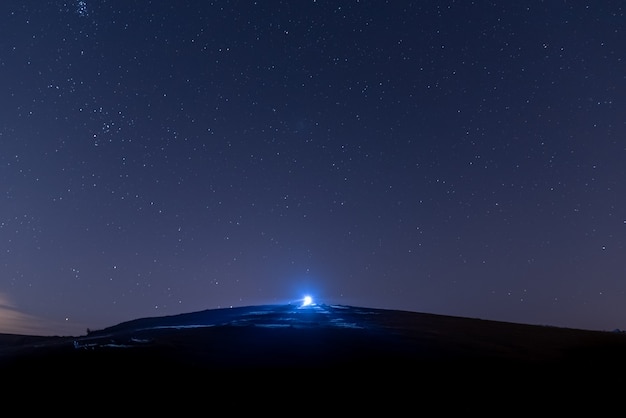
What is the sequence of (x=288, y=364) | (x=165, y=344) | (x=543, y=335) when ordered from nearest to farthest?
(x=288, y=364) < (x=165, y=344) < (x=543, y=335)

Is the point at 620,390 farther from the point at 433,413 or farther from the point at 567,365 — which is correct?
the point at 433,413

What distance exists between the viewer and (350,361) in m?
9.48

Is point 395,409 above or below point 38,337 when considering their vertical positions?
below

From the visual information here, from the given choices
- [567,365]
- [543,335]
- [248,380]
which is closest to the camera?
[248,380]

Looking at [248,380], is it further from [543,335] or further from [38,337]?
[38,337]

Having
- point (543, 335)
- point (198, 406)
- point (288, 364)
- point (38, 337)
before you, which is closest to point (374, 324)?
point (543, 335)

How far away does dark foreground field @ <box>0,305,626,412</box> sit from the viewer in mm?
8422

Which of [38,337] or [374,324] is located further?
[38,337]

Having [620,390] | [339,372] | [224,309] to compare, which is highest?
[224,309]

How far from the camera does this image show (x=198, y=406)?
7652 millimetres

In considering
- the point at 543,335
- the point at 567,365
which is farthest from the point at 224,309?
the point at 567,365

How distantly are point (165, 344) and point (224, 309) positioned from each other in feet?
25.7

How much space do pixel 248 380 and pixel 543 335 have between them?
8.10 metres

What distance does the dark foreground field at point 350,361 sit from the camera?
8.42m
